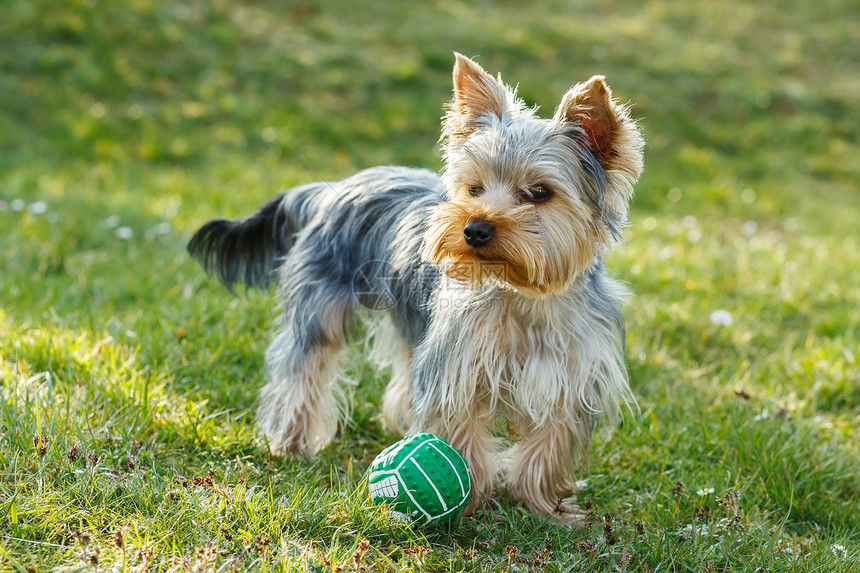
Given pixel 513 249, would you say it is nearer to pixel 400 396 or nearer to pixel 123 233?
pixel 400 396

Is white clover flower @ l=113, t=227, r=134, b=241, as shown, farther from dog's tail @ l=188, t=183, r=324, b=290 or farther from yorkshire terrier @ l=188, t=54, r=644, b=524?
yorkshire terrier @ l=188, t=54, r=644, b=524

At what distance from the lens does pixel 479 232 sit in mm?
3170

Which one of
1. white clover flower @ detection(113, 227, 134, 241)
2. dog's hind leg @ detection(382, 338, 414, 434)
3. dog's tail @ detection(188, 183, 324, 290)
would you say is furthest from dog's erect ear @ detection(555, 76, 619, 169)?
white clover flower @ detection(113, 227, 134, 241)

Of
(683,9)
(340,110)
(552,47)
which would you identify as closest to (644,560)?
(340,110)

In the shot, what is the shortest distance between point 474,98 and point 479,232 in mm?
767

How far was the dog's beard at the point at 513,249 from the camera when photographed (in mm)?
3162

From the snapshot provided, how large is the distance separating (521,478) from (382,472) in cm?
77

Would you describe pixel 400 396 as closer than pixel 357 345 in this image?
Yes

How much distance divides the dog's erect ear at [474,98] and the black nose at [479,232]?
1.94 feet

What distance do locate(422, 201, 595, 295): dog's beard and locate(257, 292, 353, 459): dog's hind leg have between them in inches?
37.9

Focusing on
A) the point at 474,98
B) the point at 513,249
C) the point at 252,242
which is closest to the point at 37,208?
the point at 252,242

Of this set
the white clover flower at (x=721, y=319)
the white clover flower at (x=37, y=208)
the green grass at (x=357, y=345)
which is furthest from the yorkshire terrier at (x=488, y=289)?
the white clover flower at (x=37, y=208)

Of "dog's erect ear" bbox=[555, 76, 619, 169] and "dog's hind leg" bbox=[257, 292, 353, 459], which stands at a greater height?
"dog's erect ear" bbox=[555, 76, 619, 169]

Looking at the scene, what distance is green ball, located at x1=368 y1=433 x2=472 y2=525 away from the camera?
10.3 feet
